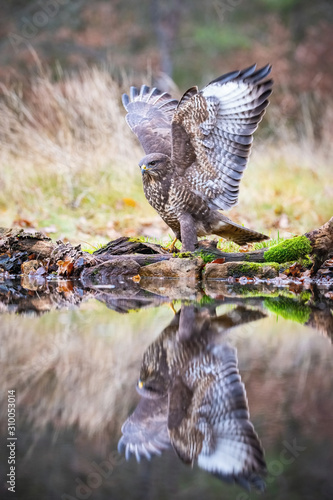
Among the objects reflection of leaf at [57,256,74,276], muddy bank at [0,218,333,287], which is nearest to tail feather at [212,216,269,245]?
muddy bank at [0,218,333,287]

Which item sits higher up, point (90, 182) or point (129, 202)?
point (90, 182)

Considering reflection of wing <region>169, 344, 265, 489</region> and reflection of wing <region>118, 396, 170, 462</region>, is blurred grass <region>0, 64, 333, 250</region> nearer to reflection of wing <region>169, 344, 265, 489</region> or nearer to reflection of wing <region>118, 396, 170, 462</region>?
reflection of wing <region>169, 344, 265, 489</region>

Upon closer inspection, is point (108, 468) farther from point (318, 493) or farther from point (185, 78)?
point (185, 78)

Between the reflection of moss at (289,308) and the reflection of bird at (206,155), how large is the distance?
1.40 meters

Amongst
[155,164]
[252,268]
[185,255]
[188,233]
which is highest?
[155,164]

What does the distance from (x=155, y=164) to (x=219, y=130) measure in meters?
0.61

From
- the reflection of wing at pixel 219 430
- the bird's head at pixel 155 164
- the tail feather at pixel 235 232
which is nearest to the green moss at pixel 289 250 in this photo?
the tail feather at pixel 235 232

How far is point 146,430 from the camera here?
2279mm

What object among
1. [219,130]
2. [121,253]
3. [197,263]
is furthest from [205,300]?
[121,253]

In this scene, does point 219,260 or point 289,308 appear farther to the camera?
point 219,260

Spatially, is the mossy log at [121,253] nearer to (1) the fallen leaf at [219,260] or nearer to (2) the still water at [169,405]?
(1) the fallen leaf at [219,260]

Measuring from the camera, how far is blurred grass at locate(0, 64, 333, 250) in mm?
8906

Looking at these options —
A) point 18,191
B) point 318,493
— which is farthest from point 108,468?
point 18,191

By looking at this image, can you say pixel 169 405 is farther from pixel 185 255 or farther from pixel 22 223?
pixel 22 223
